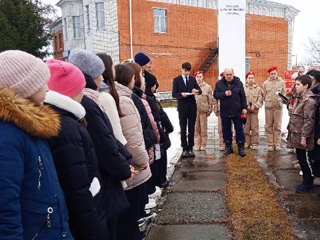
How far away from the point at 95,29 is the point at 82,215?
1000 inches

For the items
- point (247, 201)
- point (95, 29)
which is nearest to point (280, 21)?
point (95, 29)

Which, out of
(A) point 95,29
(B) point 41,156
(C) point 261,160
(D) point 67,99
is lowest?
(C) point 261,160

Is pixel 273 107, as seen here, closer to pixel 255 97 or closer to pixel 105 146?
pixel 255 97

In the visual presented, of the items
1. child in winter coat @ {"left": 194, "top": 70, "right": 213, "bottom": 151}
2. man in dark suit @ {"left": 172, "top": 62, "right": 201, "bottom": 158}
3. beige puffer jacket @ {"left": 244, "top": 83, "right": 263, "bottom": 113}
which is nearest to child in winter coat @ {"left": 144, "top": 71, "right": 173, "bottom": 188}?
man in dark suit @ {"left": 172, "top": 62, "right": 201, "bottom": 158}

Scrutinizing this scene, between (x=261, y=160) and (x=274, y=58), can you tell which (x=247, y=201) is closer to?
(x=261, y=160)

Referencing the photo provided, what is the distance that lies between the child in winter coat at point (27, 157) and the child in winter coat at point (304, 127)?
3819 millimetres

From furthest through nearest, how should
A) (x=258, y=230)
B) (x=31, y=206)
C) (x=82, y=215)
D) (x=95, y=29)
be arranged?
(x=95, y=29) → (x=258, y=230) → (x=82, y=215) → (x=31, y=206)

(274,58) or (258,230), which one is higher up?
(274,58)

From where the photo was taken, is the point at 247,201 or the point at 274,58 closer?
the point at 247,201

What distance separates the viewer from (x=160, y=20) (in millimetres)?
27234

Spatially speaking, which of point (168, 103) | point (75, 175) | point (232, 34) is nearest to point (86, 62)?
point (75, 175)

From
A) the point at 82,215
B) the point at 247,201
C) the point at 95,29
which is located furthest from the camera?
the point at 95,29

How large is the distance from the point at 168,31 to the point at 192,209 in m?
24.0

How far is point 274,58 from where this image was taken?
32.8m
